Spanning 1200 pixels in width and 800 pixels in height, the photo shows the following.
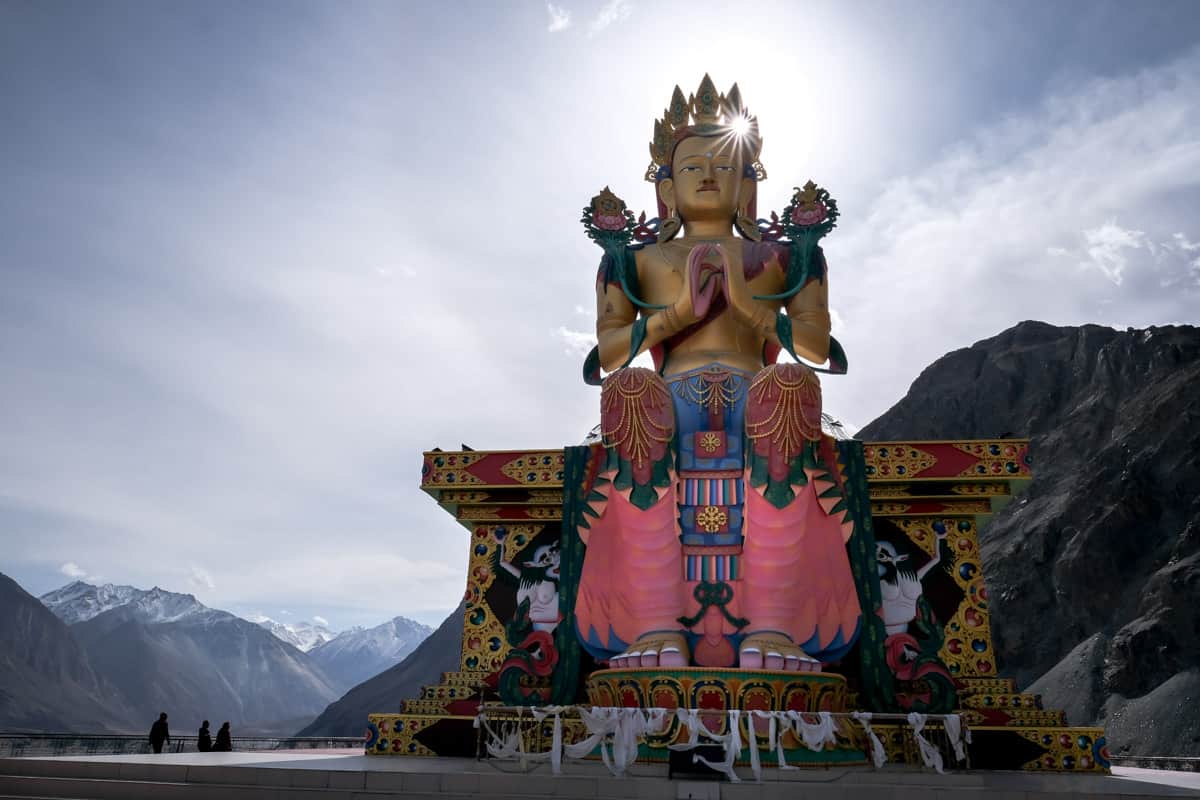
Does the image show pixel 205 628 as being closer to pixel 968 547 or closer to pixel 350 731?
pixel 350 731

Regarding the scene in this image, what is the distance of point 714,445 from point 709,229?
248 cm

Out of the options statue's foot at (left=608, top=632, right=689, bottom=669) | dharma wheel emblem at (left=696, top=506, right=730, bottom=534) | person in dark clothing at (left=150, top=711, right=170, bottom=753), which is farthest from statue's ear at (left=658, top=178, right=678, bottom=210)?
person in dark clothing at (left=150, top=711, right=170, bottom=753)

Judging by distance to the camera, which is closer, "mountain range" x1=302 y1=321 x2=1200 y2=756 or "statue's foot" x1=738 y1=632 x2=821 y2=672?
"statue's foot" x1=738 y1=632 x2=821 y2=672

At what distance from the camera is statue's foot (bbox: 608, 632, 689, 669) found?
629 centimetres

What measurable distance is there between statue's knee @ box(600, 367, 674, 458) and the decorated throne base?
172 centimetres

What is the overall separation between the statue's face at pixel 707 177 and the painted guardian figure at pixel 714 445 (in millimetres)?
17

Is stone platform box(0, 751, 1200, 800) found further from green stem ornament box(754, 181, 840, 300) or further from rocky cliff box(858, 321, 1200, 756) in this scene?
rocky cliff box(858, 321, 1200, 756)

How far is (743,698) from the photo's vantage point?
6008 millimetres

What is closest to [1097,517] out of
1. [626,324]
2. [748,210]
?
[748,210]

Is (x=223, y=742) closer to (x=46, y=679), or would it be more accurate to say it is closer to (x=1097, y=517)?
(x=1097, y=517)

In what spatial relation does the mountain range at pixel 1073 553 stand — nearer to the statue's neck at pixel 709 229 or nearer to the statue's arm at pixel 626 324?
the statue's neck at pixel 709 229

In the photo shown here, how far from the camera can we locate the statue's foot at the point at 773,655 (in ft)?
20.1

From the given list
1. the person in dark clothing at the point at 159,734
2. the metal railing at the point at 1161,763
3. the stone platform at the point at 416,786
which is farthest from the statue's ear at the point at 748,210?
the person in dark clothing at the point at 159,734

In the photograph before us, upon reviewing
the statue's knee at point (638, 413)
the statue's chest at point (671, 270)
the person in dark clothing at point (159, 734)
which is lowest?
the person in dark clothing at point (159, 734)
